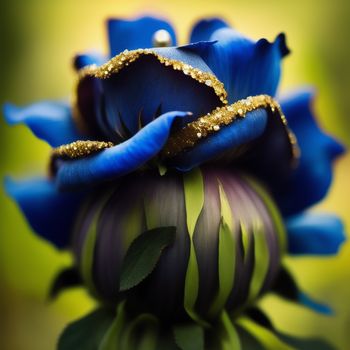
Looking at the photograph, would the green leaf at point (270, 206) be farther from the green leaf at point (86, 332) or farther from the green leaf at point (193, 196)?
the green leaf at point (86, 332)

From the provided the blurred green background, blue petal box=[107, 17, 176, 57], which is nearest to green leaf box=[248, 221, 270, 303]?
blue petal box=[107, 17, 176, 57]

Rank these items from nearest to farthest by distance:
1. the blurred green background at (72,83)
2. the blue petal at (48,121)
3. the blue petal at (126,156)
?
the blue petal at (126,156) → the blue petal at (48,121) → the blurred green background at (72,83)

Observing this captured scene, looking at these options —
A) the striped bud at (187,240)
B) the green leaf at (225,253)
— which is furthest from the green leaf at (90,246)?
the green leaf at (225,253)

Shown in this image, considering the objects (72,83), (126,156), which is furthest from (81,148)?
(72,83)

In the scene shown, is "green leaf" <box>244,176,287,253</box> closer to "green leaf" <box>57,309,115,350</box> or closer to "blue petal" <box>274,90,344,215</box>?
"blue petal" <box>274,90,344,215</box>

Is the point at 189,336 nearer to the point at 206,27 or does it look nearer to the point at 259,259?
the point at 259,259

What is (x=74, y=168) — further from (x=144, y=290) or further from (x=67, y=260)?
(x=67, y=260)

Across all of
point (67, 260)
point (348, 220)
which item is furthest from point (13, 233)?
point (348, 220)
